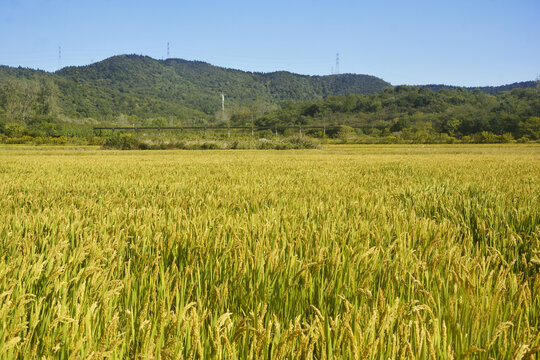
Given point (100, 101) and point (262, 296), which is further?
point (100, 101)

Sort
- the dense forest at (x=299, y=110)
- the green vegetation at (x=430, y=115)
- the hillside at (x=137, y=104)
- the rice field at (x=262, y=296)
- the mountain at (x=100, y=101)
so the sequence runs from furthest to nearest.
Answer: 1. the mountain at (x=100, y=101)
2. the hillside at (x=137, y=104)
3. the dense forest at (x=299, y=110)
4. the green vegetation at (x=430, y=115)
5. the rice field at (x=262, y=296)

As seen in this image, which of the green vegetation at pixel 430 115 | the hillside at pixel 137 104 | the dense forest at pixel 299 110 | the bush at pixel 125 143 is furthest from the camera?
the hillside at pixel 137 104

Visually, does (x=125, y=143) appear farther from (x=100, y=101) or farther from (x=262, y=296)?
(x=100, y=101)

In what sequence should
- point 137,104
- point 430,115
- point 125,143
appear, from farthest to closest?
point 137,104 < point 430,115 < point 125,143

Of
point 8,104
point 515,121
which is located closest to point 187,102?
point 8,104

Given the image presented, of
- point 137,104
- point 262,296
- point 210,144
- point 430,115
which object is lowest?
point 262,296

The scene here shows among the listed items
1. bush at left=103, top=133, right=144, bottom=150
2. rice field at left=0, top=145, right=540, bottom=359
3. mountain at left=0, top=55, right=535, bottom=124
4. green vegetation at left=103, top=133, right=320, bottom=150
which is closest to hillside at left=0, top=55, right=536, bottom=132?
mountain at left=0, top=55, right=535, bottom=124

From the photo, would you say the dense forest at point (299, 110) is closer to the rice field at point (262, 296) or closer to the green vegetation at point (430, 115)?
the green vegetation at point (430, 115)

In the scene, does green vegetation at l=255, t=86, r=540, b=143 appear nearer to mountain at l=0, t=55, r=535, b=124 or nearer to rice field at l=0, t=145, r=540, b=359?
mountain at l=0, t=55, r=535, b=124

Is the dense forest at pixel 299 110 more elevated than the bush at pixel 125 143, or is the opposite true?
the dense forest at pixel 299 110

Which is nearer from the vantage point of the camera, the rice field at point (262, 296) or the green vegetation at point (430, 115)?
the rice field at point (262, 296)

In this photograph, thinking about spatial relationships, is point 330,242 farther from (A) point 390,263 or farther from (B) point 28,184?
(B) point 28,184

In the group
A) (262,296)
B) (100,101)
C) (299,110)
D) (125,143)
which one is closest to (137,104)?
(100,101)

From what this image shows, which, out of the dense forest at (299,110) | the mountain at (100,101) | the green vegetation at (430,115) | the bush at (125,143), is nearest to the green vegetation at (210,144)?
the bush at (125,143)
